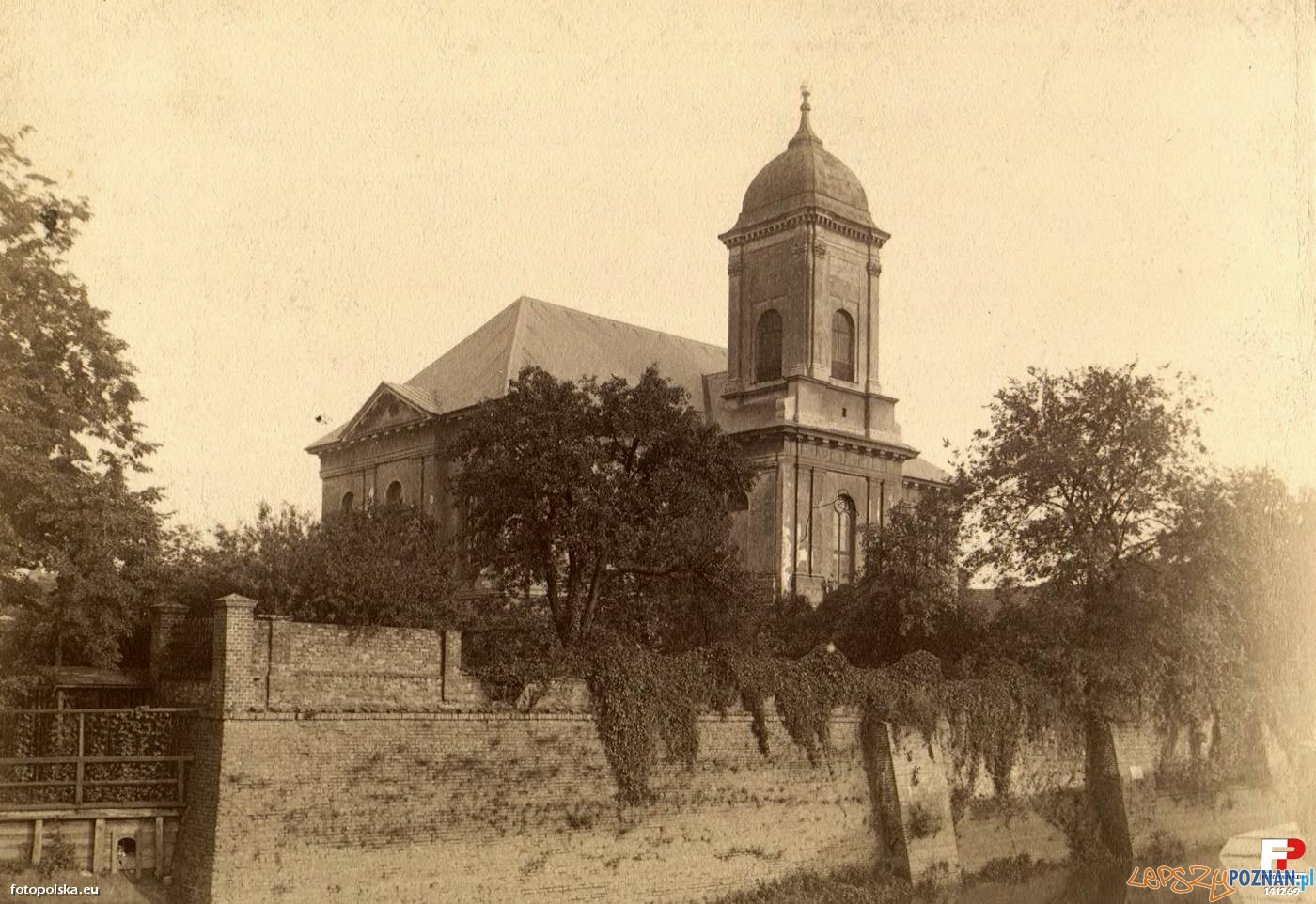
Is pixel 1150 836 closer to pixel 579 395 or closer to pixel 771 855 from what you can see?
pixel 771 855

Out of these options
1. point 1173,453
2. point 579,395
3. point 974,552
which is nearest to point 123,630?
point 579,395

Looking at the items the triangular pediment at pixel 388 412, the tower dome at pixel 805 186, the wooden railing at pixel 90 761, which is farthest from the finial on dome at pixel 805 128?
the wooden railing at pixel 90 761

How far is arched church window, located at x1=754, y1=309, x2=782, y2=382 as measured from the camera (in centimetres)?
4153

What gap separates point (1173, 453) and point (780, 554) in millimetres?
12894

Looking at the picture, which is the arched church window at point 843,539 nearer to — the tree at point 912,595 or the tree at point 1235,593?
the tree at point 912,595

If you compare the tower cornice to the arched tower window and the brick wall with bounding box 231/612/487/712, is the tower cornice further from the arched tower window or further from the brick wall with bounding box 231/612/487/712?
the brick wall with bounding box 231/612/487/712

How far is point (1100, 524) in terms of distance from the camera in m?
29.0

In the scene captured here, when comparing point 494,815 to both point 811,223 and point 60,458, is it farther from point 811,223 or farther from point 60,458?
point 811,223

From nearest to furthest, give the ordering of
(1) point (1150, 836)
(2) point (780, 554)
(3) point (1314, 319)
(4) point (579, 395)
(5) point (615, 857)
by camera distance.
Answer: (3) point (1314, 319) < (5) point (615, 857) < (4) point (579, 395) < (1) point (1150, 836) < (2) point (780, 554)

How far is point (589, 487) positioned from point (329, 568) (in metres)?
5.34

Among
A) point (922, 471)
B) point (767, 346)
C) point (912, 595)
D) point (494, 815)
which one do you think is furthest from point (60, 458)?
point (922, 471)

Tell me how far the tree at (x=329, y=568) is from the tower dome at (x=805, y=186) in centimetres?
1516

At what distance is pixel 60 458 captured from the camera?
20844mm

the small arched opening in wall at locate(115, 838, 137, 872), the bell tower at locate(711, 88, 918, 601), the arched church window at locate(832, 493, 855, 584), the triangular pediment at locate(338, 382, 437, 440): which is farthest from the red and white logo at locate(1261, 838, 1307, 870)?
the triangular pediment at locate(338, 382, 437, 440)
